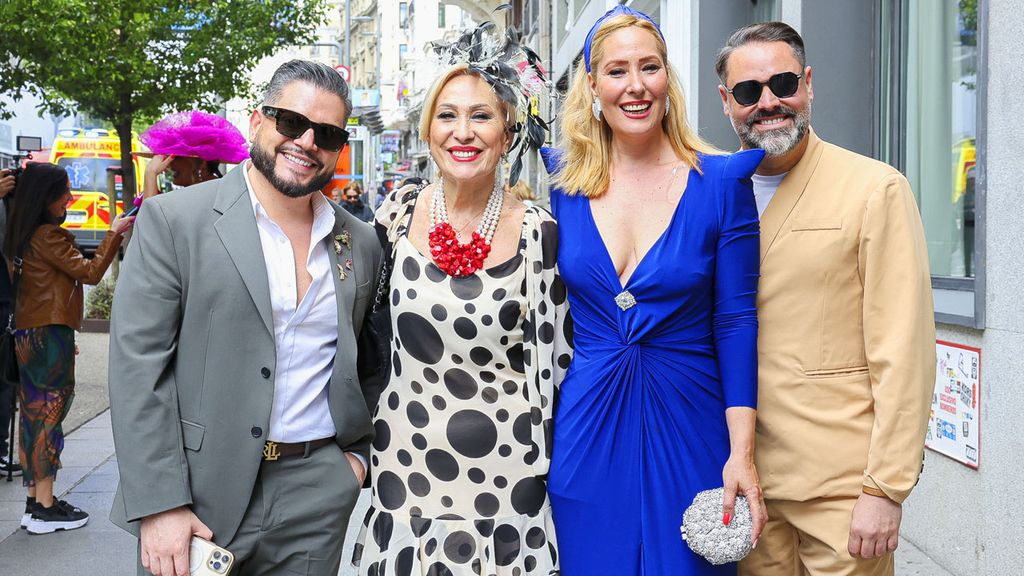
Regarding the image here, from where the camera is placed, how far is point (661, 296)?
296cm

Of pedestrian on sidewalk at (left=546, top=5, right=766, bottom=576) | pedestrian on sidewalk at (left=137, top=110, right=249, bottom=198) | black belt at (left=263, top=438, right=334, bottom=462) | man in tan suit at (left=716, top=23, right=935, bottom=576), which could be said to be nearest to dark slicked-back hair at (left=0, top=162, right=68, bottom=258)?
pedestrian on sidewalk at (left=137, top=110, right=249, bottom=198)

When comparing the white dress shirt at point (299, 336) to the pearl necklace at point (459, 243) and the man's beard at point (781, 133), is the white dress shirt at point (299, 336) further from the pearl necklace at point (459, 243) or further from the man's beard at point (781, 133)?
the man's beard at point (781, 133)

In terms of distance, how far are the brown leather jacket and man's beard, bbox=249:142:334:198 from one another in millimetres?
3669

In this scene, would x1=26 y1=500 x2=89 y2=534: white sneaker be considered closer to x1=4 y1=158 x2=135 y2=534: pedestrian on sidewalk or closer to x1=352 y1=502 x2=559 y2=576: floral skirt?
x1=4 y1=158 x2=135 y2=534: pedestrian on sidewalk

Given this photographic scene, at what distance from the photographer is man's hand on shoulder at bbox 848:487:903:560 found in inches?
111

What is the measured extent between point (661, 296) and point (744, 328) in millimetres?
244

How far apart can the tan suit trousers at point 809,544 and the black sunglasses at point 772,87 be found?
1177 mm

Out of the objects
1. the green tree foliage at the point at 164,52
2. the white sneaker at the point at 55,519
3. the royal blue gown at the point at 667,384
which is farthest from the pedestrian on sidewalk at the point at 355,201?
the royal blue gown at the point at 667,384

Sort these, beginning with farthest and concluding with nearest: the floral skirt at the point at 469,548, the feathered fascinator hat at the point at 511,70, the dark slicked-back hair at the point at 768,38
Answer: the feathered fascinator hat at the point at 511,70 < the dark slicked-back hair at the point at 768,38 < the floral skirt at the point at 469,548

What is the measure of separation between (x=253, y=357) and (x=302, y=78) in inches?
32.4

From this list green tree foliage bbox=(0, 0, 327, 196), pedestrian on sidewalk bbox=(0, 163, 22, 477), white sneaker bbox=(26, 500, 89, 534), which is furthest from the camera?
green tree foliage bbox=(0, 0, 327, 196)

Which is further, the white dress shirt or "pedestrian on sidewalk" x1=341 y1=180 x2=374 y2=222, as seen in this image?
"pedestrian on sidewalk" x1=341 y1=180 x2=374 y2=222

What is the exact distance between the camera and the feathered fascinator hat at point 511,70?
3.27 m

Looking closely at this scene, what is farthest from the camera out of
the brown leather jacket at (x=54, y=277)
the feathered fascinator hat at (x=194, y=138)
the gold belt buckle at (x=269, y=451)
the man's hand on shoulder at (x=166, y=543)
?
the brown leather jacket at (x=54, y=277)
